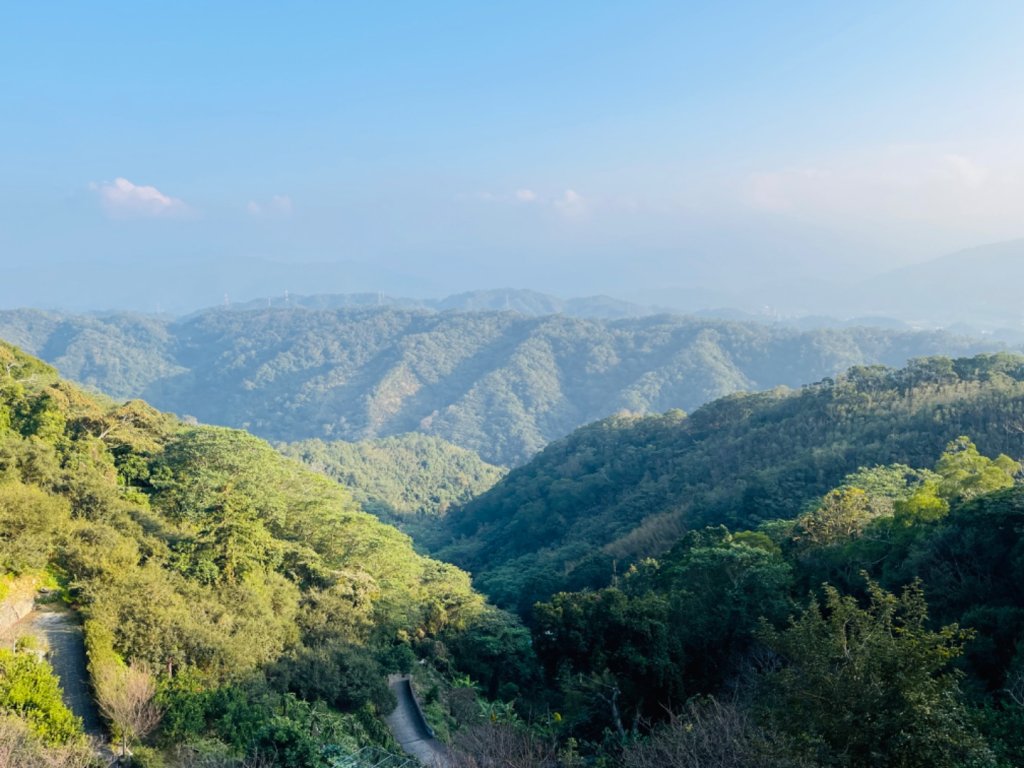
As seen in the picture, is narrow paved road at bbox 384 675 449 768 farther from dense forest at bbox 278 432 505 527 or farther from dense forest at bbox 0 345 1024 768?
dense forest at bbox 278 432 505 527

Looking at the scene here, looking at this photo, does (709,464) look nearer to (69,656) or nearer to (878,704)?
(69,656)

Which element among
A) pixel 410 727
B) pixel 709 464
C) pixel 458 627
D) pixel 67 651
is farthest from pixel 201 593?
pixel 709 464

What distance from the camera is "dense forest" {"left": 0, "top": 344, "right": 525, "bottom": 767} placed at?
12.5m

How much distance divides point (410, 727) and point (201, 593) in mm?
6559

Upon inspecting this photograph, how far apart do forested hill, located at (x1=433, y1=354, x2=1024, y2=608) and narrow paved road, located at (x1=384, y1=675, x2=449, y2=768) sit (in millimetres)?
17980

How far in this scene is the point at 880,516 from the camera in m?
24.2

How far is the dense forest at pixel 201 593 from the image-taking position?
12523mm

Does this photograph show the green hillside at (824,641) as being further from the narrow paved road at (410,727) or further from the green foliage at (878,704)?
the narrow paved road at (410,727)

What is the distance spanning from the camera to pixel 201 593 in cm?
1773

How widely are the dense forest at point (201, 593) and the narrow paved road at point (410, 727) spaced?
807 millimetres

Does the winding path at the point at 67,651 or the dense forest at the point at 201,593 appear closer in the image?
the dense forest at the point at 201,593

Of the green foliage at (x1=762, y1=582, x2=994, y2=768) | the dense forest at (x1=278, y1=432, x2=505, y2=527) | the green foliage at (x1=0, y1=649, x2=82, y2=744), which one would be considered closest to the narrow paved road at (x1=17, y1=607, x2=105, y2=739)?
the green foliage at (x1=0, y1=649, x2=82, y2=744)

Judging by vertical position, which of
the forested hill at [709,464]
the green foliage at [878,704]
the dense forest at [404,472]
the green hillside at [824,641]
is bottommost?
the dense forest at [404,472]

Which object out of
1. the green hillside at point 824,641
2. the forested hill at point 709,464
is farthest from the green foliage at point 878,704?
the forested hill at point 709,464
